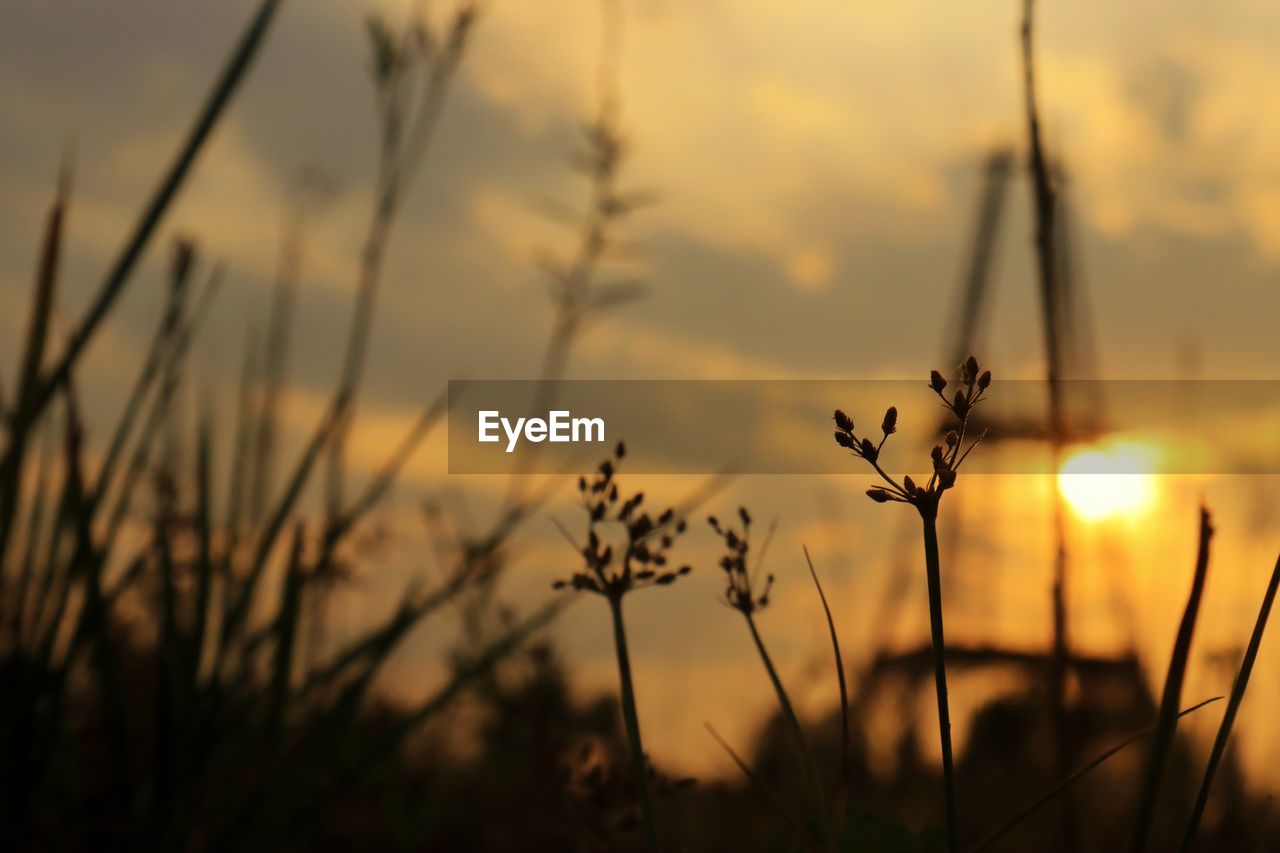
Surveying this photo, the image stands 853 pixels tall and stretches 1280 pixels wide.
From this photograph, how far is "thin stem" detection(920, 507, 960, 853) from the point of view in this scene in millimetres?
608

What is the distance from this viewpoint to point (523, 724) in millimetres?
4453

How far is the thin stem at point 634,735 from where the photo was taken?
2.54 feet

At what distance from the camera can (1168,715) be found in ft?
2.07

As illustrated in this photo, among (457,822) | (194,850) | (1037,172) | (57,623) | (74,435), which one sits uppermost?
(1037,172)

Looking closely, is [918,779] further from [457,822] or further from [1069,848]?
[1069,848]

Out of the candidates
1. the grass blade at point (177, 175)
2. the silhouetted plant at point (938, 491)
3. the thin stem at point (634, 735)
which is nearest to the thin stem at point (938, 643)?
the silhouetted plant at point (938, 491)

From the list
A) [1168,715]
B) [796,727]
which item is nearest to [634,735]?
[796,727]

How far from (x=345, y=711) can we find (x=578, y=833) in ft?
1.62

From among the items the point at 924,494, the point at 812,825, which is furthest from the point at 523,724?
the point at 924,494

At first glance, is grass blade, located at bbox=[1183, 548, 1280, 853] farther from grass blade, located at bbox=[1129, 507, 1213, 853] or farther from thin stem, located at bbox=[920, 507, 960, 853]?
thin stem, located at bbox=[920, 507, 960, 853]

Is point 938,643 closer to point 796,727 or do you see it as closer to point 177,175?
point 796,727

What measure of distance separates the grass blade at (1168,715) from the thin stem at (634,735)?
0.28m

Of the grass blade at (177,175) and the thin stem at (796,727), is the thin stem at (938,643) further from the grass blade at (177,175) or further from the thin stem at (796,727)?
the grass blade at (177,175)

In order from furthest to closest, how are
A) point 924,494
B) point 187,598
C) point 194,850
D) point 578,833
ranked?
point 187,598, point 194,850, point 578,833, point 924,494
